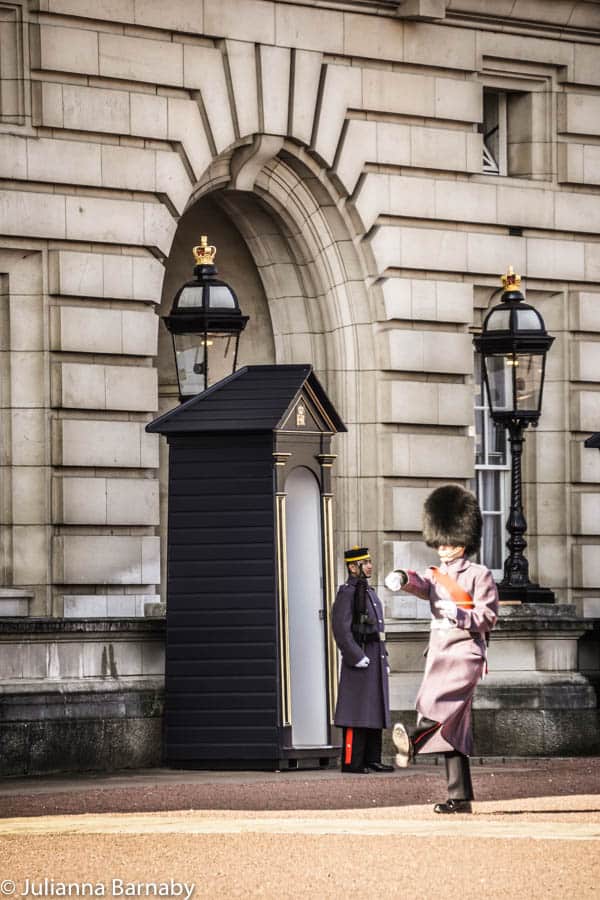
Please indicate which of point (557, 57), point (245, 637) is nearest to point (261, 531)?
point (245, 637)

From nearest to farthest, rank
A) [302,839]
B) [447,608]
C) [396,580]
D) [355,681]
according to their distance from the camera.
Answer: [302,839], [396,580], [447,608], [355,681]

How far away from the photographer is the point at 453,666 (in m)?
12.6

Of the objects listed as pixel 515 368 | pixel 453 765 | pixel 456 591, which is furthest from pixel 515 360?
pixel 453 765

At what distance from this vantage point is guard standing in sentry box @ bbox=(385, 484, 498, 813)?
40.8 feet

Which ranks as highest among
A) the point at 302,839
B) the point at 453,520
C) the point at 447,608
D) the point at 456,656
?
the point at 453,520

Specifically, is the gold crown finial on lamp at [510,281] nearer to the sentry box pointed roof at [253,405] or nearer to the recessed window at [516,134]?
the recessed window at [516,134]

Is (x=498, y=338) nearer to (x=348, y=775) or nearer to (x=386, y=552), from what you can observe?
(x=386, y=552)

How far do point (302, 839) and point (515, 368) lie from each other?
7.54m

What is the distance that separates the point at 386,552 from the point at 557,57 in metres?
4.51

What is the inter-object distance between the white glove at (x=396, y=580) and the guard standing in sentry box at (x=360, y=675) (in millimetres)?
3616

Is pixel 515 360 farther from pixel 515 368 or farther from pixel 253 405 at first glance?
pixel 253 405

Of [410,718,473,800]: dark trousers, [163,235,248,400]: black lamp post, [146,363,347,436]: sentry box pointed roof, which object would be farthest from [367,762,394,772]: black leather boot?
[410,718,473,800]: dark trousers

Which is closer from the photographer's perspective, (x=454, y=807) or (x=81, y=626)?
(x=454, y=807)

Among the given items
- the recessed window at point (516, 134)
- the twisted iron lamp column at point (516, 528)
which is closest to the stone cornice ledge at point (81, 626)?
the twisted iron lamp column at point (516, 528)
